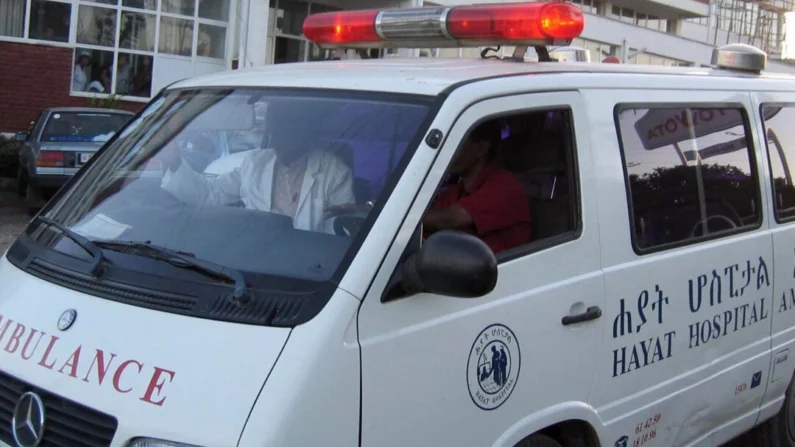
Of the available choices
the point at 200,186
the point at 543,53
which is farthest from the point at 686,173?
the point at 200,186

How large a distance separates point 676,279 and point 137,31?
17.7 m

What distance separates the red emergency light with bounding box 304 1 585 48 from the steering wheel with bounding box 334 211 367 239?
121 centimetres

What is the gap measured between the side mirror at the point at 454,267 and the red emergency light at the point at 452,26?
124 centimetres

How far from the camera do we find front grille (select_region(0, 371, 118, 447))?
2.49 meters

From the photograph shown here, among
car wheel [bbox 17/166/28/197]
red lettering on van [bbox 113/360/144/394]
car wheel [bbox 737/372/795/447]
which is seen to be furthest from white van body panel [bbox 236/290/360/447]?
car wheel [bbox 17/166/28/197]

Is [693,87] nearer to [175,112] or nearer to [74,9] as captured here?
[175,112]

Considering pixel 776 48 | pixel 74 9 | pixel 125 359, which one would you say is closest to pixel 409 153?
pixel 125 359

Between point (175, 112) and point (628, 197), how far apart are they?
5.89ft

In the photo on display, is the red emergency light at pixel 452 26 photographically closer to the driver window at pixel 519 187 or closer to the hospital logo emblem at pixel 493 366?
the driver window at pixel 519 187

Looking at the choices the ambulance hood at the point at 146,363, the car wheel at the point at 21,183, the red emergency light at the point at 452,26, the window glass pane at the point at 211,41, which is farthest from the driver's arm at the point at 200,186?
the window glass pane at the point at 211,41

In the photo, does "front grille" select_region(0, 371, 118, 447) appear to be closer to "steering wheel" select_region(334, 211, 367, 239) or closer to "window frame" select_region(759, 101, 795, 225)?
"steering wheel" select_region(334, 211, 367, 239)

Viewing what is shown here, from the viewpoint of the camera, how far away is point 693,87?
13.3 ft

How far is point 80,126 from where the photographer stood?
1321cm

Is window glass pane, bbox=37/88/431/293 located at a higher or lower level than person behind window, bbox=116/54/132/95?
lower
